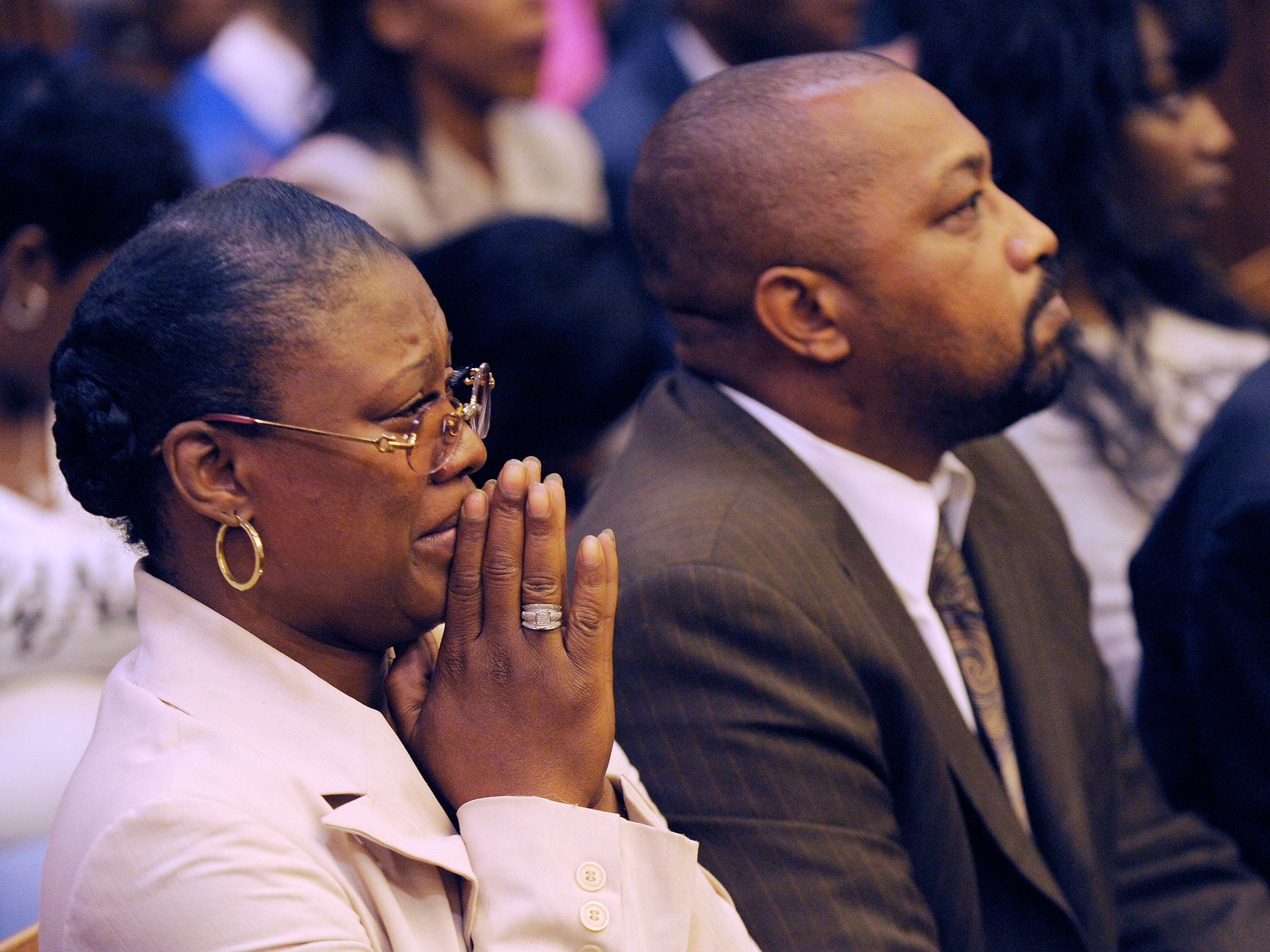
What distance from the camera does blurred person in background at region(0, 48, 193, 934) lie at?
6.15 feet

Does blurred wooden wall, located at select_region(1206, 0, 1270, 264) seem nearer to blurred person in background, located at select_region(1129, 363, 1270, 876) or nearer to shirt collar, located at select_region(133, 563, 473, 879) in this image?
blurred person in background, located at select_region(1129, 363, 1270, 876)

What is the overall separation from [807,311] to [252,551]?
795 mm

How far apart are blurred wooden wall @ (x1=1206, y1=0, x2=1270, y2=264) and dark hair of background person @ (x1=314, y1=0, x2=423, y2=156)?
2.37 m

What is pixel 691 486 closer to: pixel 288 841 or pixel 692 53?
pixel 288 841

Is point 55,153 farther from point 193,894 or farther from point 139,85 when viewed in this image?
point 193,894

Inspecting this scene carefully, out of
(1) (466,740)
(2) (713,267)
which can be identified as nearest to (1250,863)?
(2) (713,267)

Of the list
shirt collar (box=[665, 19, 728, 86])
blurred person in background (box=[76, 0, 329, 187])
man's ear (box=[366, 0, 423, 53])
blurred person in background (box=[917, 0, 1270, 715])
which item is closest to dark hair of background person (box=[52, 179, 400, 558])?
blurred person in background (box=[917, 0, 1270, 715])

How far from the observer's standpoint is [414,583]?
1177 mm

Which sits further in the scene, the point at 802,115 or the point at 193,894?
the point at 802,115

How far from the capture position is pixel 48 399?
2.13 meters

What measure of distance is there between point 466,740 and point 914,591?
0.73 m

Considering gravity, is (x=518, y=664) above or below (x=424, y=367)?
below

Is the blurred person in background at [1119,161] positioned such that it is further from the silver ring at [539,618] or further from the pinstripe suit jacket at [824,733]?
the silver ring at [539,618]

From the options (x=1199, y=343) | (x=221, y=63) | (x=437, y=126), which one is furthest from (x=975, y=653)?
(x=221, y=63)
